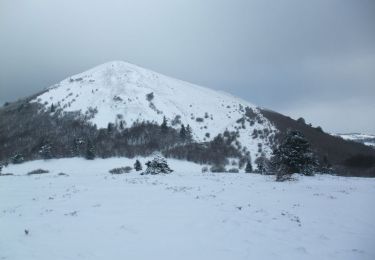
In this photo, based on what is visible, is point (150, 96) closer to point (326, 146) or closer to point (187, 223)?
point (326, 146)

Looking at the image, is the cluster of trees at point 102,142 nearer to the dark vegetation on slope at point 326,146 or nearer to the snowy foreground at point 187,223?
the dark vegetation on slope at point 326,146

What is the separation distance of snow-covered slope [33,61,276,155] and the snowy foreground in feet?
214

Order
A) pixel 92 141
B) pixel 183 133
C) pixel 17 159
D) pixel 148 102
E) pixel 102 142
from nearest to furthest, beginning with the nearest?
pixel 17 159 → pixel 102 142 → pixel 92 141 → pixel 183 133 → pixel 148 102

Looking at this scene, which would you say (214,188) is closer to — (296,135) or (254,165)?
(296,135)

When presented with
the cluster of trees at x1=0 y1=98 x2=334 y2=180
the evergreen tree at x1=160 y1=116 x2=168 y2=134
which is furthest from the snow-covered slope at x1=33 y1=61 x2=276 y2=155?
the evergreen tree at x1=160 y1=116 x2=168 y2=134

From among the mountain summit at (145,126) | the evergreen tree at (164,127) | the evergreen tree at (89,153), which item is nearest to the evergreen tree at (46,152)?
the mountain summit at (145,126)

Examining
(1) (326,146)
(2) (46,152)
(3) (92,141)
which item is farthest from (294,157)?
(1) (326,146)

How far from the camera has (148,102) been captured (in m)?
108

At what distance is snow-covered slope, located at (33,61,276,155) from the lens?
9856 cm

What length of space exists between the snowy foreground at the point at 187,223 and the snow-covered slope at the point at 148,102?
6536 cm

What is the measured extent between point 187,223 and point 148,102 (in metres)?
92.6

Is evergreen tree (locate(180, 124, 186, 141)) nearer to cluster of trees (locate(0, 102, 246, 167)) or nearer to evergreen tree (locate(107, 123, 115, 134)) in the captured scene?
cluster of trees (locate(0, 102, 246, 167))

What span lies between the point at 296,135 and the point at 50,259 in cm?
3417

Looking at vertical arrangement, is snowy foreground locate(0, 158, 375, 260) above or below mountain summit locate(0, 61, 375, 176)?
below
